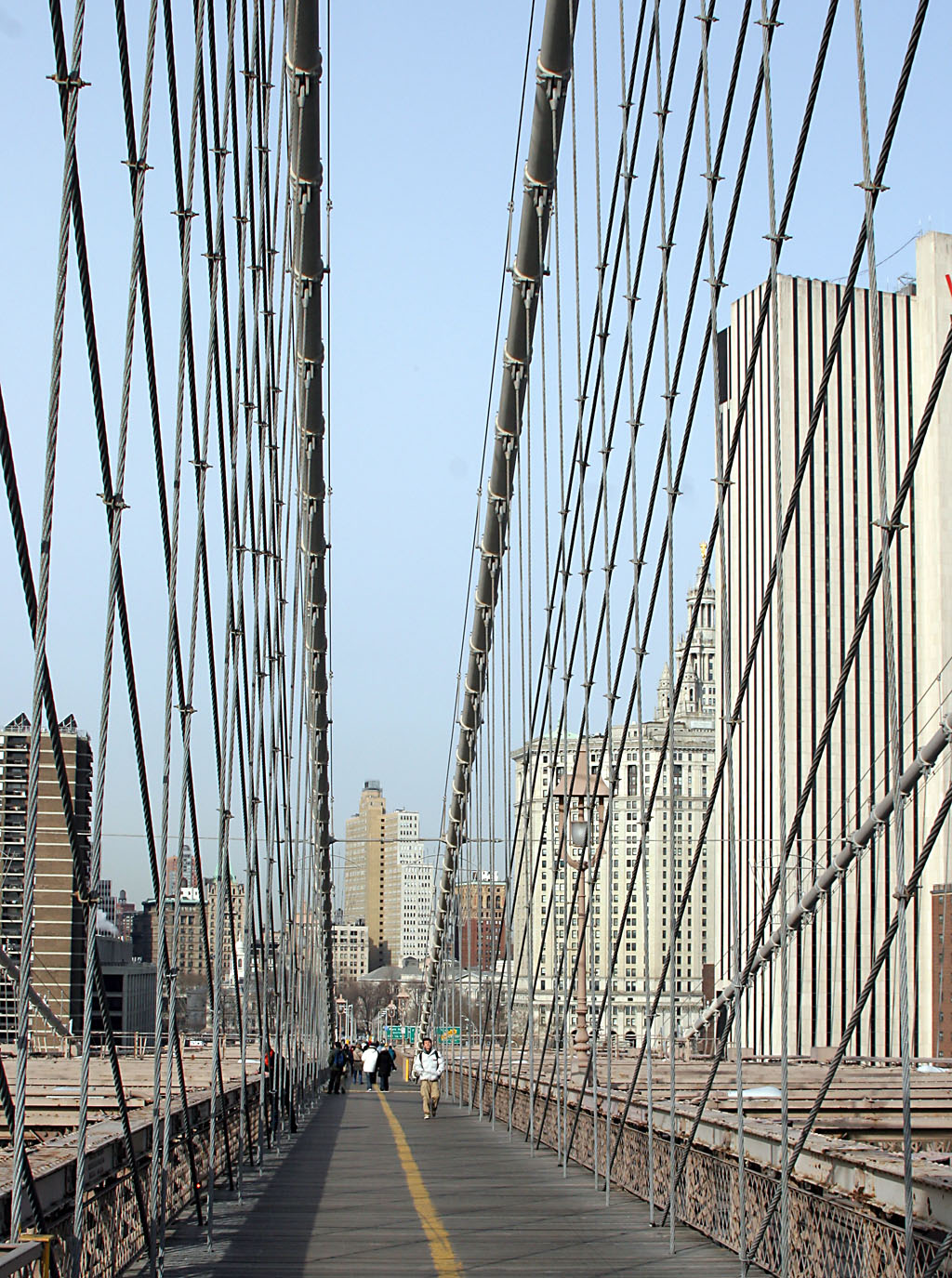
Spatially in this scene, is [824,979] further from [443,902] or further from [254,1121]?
[254,1121]

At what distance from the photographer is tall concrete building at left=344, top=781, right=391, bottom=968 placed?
485 feet

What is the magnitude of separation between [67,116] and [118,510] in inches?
50.2

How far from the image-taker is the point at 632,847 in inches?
1570

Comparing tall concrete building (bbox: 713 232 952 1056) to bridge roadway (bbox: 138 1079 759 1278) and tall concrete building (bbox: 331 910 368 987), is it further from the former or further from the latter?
tall concrete building (bbox: 331 910 368 987)

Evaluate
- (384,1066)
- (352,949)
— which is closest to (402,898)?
(352,949)

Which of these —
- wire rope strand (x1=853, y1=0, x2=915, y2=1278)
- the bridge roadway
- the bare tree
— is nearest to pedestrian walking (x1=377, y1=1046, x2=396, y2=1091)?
the bridge roadway

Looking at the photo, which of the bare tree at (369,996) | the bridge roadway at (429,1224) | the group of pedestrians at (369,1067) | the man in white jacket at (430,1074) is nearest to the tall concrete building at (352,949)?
the bare tree at (369,996)

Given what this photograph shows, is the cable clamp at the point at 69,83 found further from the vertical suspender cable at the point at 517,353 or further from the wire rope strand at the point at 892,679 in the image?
the vertical suspender cable at the point at 517,353

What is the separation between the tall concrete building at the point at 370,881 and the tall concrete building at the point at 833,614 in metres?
89.6

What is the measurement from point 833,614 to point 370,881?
112m

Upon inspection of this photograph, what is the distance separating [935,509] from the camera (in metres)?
44.2

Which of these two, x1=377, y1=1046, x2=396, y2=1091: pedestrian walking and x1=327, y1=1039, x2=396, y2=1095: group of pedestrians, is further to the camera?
x1=377, y1=1046, x2=396, y2=1091: pedestrian walking

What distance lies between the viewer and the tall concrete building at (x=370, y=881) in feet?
485

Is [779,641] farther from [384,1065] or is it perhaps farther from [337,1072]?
[384,1065]
